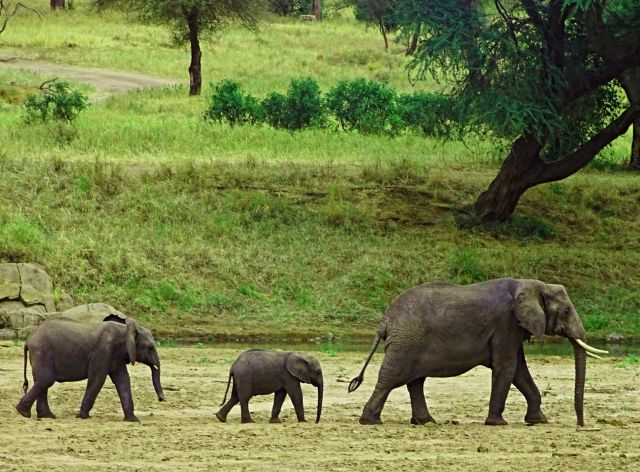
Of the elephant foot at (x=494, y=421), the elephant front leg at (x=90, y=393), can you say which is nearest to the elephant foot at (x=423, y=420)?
the elephant foot at (x=494, y=421)

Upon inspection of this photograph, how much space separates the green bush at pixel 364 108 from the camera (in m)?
36.4

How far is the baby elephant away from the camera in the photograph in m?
13.6

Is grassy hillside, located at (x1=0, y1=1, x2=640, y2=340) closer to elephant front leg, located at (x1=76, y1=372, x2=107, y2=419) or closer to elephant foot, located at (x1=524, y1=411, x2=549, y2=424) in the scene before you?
elephant front leg, located at (x1=76, y1=372, x2=107, y2=419)

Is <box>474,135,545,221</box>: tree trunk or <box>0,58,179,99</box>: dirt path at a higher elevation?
<box>474,135,545,221</box>: tree trunk

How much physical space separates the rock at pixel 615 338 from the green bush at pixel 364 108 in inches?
513

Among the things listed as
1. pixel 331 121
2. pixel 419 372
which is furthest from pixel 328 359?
pixel 331 121

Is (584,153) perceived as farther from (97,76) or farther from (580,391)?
(97,76)

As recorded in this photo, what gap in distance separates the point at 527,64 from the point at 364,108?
38.0 ft

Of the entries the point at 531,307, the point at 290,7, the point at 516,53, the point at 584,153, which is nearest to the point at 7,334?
the point at 516,53

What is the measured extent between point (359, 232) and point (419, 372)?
1319 cm

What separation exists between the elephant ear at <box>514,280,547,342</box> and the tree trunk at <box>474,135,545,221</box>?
1371cm

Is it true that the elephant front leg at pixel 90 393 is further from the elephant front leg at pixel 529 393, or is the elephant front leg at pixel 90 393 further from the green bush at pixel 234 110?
the green bush at pixel 234 110

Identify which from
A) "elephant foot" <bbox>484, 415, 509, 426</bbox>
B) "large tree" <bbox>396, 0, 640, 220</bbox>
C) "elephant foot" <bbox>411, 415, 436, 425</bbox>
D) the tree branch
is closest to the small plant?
"large tree" <bbox>396, 0, 640, 220</bbox>

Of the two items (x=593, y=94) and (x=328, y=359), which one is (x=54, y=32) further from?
(x=328, y=359)
